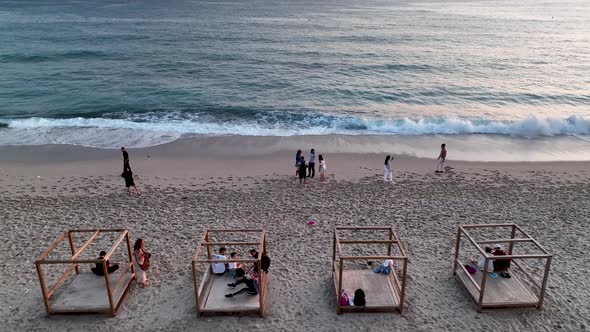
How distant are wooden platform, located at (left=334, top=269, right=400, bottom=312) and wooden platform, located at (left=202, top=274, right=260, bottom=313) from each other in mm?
2041

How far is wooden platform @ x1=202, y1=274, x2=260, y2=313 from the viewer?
888cm

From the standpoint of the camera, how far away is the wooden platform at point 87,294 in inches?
350

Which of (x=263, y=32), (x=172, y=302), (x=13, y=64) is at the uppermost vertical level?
(x=263, y=32)

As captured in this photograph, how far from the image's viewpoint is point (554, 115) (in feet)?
92.4

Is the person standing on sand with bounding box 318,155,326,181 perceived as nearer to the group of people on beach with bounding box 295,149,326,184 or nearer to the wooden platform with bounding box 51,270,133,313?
the group of people on beach with bounding box 295,149,326,184

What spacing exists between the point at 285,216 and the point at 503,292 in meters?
6.70

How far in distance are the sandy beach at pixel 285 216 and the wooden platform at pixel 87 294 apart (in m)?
0.25

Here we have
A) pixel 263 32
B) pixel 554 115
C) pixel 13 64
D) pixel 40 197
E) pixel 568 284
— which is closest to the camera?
pixel 568 284

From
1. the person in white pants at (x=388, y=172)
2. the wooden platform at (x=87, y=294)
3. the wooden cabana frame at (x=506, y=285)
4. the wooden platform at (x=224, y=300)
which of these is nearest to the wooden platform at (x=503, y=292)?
the wooden cabana frame at (x=506, y=285)

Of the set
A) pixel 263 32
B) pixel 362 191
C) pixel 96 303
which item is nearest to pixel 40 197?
pixel 96 303

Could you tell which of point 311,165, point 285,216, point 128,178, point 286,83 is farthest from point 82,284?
point 286,83

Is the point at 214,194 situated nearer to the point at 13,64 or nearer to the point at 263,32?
the point at 13,64

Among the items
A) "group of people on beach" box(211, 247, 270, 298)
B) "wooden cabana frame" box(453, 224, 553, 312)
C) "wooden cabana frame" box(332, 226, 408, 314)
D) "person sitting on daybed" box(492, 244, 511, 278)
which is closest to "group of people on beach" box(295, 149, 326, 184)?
"wooden cabana frame" box(332, 226, 408, 314)

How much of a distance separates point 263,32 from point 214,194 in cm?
5029
